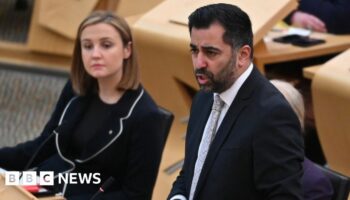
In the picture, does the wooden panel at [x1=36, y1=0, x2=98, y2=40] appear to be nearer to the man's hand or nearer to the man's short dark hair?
the man's hand

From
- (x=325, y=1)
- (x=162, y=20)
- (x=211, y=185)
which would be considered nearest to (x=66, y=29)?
(x=162, y=20)

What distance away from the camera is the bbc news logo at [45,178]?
2231 mm

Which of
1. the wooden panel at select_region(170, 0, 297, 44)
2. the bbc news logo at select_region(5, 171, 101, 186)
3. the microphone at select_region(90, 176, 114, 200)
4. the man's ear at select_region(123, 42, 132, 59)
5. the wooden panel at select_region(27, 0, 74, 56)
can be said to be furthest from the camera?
the wooden panel at select_region(27, 0, 74, 56)

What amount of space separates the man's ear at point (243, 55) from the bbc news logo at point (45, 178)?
857 mm

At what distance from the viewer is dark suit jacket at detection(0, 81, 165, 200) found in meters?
2.66

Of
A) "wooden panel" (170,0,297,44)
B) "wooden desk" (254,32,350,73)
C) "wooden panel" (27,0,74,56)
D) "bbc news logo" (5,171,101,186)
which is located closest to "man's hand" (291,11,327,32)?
"wooden desk" (254,32,350,73)

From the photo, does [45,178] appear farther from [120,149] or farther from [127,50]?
[127,50]

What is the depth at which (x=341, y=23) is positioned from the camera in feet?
13.2

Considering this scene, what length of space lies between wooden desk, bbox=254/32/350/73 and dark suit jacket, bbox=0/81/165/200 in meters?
1.03

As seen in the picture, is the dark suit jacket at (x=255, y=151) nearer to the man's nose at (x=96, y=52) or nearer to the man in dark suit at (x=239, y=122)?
the man in dark suit at (x=239, y=122)

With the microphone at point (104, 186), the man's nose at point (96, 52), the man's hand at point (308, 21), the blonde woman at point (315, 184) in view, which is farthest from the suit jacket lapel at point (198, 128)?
the man's hand at point (308, 21)

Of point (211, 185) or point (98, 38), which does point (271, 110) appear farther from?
point (98, 38)

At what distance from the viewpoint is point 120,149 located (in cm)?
270

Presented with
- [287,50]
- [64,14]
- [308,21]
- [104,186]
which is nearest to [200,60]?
[104,186]
